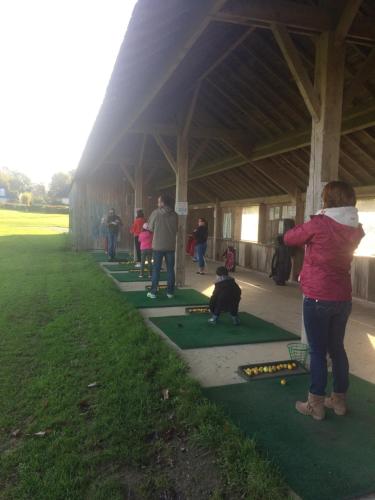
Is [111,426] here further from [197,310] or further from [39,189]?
[39,189]

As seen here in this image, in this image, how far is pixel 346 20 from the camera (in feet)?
12.1

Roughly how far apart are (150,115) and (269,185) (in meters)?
3.95

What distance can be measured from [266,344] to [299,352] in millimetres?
826

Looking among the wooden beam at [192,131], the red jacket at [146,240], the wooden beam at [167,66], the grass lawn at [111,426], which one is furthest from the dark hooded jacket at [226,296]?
the wooden beam at [192,131]

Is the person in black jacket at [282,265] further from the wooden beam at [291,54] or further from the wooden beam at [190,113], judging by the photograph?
the wooden beam at [291,54]

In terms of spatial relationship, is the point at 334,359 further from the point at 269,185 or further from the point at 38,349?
the point at 269,185

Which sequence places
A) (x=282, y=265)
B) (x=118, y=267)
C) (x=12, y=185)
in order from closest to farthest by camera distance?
(x=282, y=265) < (x=118, y=267) < (x=12, y=185)

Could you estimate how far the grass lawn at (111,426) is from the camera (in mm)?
2285

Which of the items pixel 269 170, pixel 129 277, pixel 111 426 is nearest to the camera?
pixel 111 426

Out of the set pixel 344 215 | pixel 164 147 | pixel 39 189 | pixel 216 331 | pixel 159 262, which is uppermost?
pixel 39 189

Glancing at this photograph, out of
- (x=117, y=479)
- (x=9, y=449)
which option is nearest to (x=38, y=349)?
(x=9, y=449)

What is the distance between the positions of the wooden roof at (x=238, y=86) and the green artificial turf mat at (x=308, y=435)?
3.14m

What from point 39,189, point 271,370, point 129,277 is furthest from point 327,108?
point 39,189

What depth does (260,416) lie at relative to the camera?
298cm
